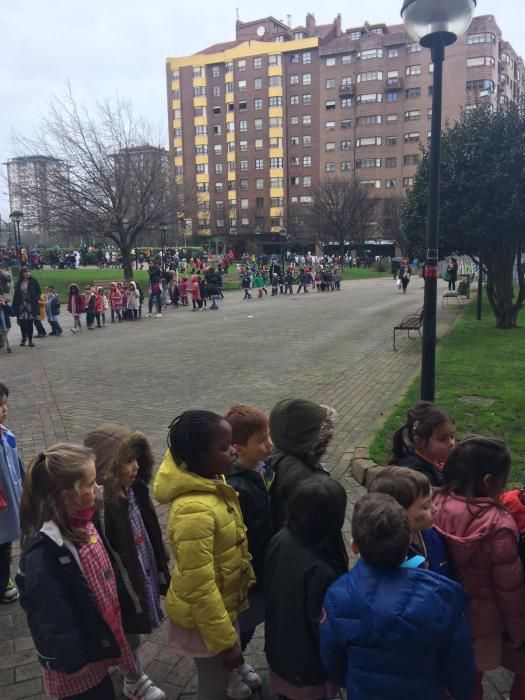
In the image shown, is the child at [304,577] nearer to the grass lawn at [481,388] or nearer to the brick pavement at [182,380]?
the brick pavement at [182,380]

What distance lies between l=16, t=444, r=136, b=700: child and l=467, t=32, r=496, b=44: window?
→ 82.3 meters

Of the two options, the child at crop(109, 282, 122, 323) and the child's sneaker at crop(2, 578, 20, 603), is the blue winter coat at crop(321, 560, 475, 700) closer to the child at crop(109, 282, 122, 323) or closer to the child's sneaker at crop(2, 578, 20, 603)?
the child's sneaker at crop(2, 578, 20, 603)

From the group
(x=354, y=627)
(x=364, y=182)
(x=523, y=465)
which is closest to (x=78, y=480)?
(x=354, y=627)

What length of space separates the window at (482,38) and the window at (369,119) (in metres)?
13.7

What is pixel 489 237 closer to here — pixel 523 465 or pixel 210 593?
pixel 523 465

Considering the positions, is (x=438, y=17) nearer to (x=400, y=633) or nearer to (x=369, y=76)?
(x=400, y=633)

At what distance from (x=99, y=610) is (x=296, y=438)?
4.19 feet

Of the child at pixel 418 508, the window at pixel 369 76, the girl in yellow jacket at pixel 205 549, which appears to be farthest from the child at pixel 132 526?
the window at pixel 369 76

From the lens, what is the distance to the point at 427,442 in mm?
3268

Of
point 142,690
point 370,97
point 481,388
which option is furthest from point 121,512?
point 370,97

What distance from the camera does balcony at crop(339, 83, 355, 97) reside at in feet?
254

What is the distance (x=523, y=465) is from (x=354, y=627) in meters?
4.17

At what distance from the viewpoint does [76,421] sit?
786 centimetres

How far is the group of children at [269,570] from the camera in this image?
196 cm
